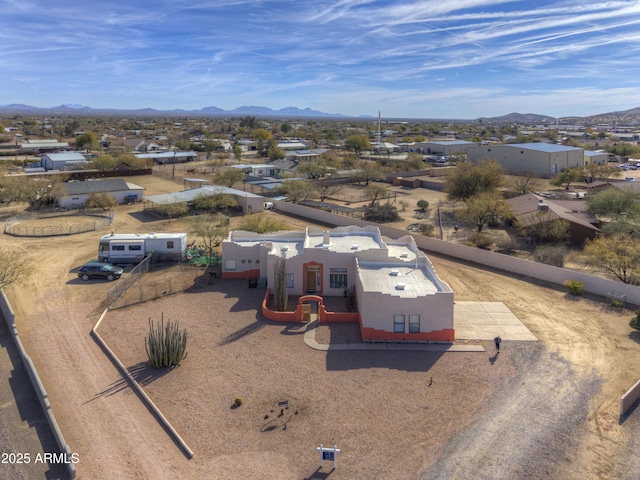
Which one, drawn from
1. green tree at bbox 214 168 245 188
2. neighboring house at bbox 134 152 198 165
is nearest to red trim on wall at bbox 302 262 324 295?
green tree at bbox 214 168 245 188

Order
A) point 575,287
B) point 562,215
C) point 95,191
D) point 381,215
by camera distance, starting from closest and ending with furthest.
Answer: point 575,287
point 562,215
point 381,215
point 95,191

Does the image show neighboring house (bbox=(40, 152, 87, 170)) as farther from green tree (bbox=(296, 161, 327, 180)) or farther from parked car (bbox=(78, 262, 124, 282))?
parked car (bbox=(78, 262, 124, 282))

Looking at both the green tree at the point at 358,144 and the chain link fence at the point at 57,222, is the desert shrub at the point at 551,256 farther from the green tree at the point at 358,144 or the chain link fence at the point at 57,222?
the green tree at the point at 358,144

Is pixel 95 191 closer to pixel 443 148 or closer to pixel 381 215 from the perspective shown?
pixel 381 215

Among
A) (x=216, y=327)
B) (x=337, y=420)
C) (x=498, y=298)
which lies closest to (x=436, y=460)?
(x=337, y=420)

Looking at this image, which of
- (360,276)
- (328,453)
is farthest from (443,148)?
(328,453)

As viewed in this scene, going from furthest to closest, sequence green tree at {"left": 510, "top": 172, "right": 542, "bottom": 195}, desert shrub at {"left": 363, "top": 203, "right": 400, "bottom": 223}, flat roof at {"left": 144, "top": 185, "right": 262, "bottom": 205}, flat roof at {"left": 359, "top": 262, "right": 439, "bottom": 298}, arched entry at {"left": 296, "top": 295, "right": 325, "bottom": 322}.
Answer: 1. green tree at {"left": 510, "top": 172, "right": 542, "bottom": 195}
2. flat roof at {"left": 144, "top": 185, "right": 262, "bottom": 205}
3. desert shrub at {"left": 363, "top": 203, "right": 400, "bottom": 223}
4. arched entry at {"left": 296, "top": 295, "right": 325, "bottom": 322}
5. flat roof at {"left": 359, "top": 262, "right": 439, "bottom": 298}
